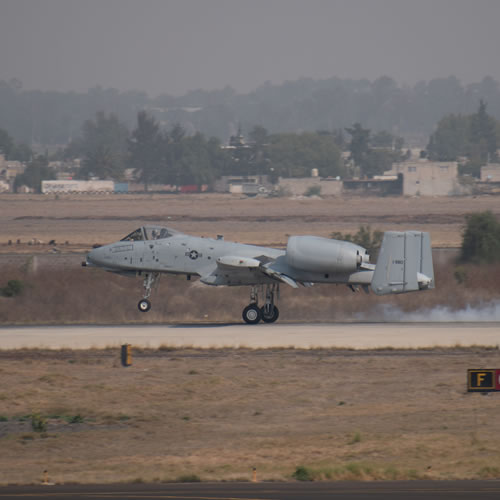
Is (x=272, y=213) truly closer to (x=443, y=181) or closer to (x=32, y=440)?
(x=443, y=181)

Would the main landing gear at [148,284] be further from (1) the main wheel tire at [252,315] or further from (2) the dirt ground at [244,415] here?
(2) the dirt ground at [244,415]

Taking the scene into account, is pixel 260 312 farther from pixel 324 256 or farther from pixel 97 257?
pixel 97 257

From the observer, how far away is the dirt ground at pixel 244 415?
60.7ft

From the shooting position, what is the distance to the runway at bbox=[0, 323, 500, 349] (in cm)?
3247

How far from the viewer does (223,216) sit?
131625mm

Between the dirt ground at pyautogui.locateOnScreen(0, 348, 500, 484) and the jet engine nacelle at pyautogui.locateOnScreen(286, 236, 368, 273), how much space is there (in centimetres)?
554

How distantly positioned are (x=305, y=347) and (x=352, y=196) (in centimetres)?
16626

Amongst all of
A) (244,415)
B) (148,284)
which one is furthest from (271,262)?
(244,415)

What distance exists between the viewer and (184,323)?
39.0m

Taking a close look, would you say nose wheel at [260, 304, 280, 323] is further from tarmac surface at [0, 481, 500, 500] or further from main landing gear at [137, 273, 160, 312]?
tarmac surface at [0, 481, 500, 500]

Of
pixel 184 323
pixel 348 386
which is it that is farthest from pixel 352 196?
pixel 348 386

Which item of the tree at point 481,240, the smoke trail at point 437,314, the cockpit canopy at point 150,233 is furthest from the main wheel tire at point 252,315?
the tree at point 481,240

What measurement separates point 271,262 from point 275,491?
70.9ft

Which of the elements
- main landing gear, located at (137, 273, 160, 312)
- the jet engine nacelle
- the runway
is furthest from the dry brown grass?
the jet engine nacelle
